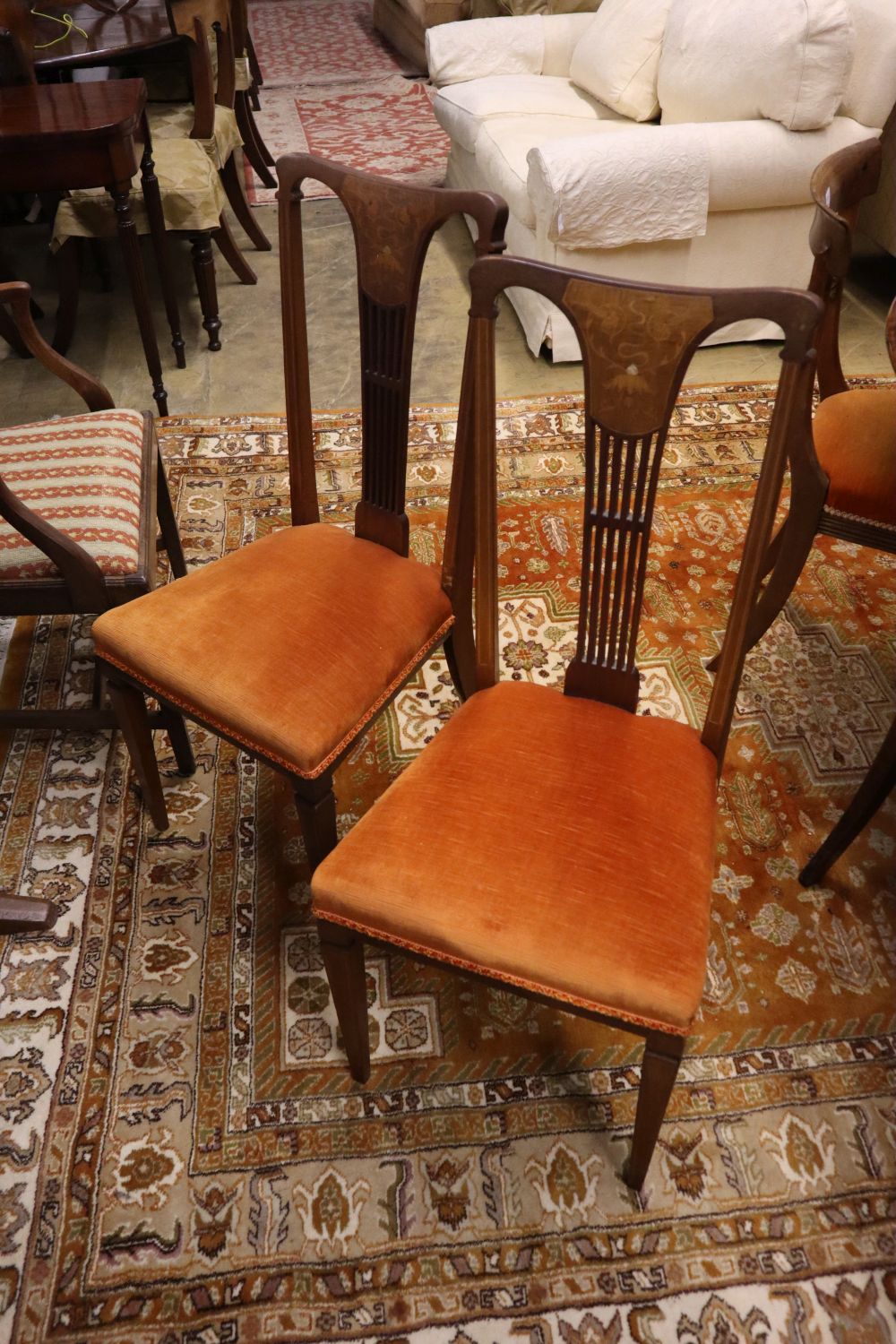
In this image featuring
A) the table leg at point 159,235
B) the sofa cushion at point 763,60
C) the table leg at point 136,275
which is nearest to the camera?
the table leg at point 136,275

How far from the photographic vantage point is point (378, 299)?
148 centimetres

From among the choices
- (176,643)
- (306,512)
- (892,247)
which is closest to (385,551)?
(306,512)

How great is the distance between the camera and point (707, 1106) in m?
1.43

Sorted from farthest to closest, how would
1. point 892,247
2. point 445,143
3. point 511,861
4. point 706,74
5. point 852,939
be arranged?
point 445,143, point 892,247, point 706,74, point 852,939, point 511,861

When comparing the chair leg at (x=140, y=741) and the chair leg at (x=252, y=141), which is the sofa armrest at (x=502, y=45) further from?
the chair leg at (x=140, y=741)

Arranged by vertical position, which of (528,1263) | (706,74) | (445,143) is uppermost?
(706,74)

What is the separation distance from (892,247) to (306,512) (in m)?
2.74

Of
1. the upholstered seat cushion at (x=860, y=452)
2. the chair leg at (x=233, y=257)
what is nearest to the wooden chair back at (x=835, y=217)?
the upholstered seat cushion at (x=860, y=452)

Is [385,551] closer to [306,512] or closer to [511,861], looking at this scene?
[306,512]

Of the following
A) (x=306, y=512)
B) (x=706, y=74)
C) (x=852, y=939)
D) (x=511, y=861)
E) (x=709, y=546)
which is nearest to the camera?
(x=511, y=861)

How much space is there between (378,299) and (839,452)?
91 cm

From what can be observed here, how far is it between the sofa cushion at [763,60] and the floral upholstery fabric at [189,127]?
1.56 metres

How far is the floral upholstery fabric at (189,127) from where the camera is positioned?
3.29 meters

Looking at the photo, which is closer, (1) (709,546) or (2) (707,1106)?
(2) (707,1106)
